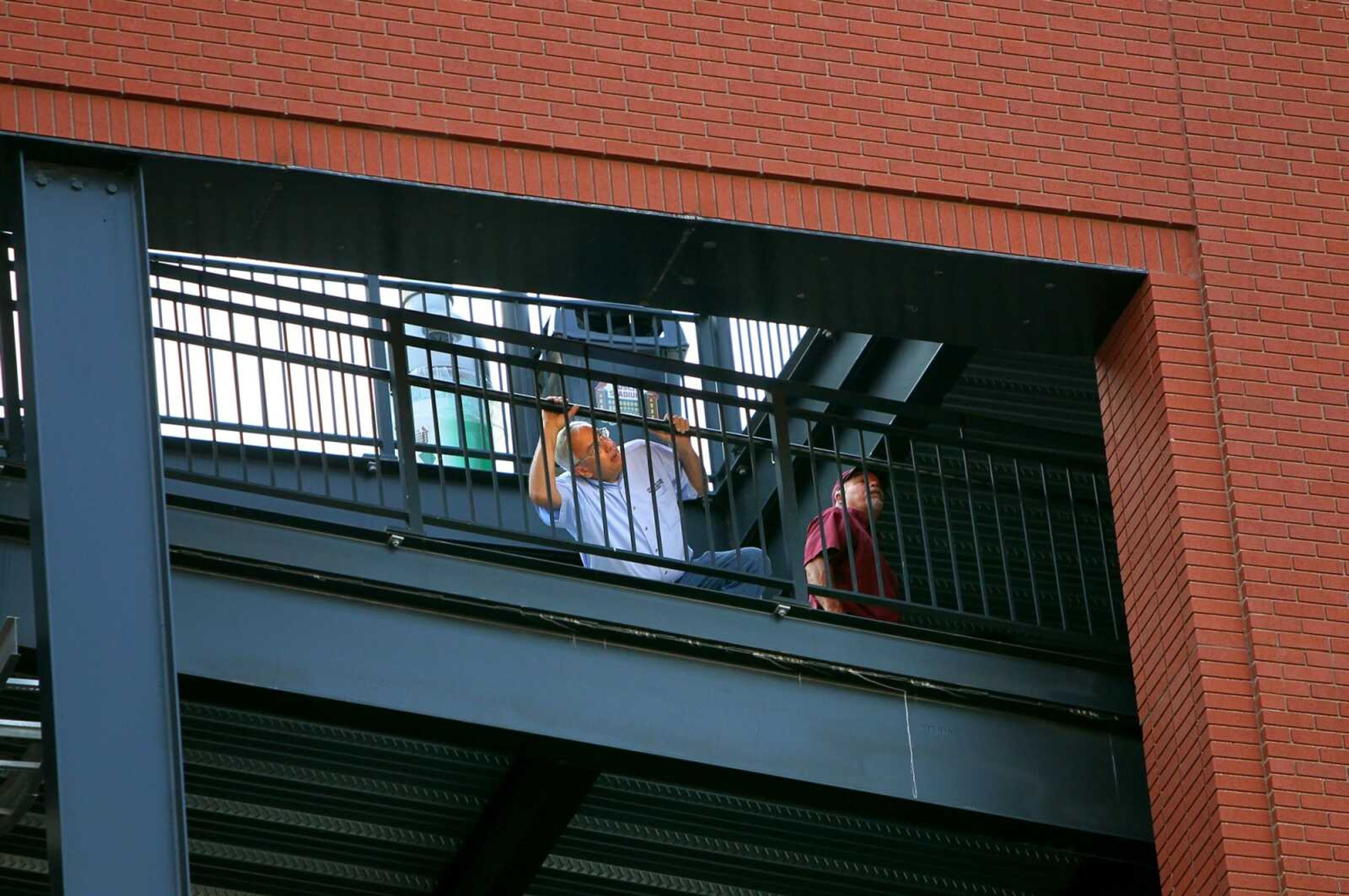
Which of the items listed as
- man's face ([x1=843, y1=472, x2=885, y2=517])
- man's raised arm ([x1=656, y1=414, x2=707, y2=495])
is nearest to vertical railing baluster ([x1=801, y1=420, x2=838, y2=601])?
man's face ([x1=843, y1=472, x2=885, y2=517])

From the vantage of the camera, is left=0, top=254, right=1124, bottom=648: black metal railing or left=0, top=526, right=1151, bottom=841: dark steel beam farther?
left=0, top=254, right=1124, bottom=648: black metal railing

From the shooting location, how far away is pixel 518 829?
38.0ft

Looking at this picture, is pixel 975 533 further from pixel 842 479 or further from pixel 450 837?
pixel 450 837

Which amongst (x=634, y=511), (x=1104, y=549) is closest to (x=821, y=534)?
(x=634, y=511)

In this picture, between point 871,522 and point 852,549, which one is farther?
point 871,522

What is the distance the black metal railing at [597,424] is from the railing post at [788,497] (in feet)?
0.05

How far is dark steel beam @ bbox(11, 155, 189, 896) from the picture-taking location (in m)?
8.05

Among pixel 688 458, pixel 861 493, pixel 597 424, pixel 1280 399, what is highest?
pixel 597 424

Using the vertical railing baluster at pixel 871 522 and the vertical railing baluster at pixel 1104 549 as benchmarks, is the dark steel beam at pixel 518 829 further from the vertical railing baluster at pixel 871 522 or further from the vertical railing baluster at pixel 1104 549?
the vertical railing baluster at pixel 1104 549

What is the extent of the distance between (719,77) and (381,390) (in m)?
5.49

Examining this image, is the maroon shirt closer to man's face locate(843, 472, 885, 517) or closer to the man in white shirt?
man's face locate(843, 472, 885, 517)

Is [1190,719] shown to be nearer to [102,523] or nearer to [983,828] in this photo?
[983,828]

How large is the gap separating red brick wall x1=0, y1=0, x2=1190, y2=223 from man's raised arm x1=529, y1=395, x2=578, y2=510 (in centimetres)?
175

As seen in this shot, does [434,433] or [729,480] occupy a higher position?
[434,433]
